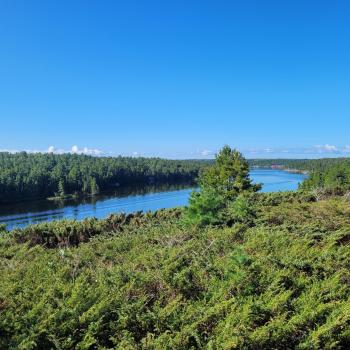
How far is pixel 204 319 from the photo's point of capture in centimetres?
577

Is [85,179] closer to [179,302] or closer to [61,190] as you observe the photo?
[61,190]

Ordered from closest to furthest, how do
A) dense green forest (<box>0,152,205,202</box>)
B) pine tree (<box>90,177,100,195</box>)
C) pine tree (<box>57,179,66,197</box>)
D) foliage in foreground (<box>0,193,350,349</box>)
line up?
foliage in foreground (<box>0,193,350,349</box>) < dense green forest (<box>0,152,205,202</box>) < pine tree (<box>57,179,66,197</box>) < pine tree (<box>90,177,100,195</box>)

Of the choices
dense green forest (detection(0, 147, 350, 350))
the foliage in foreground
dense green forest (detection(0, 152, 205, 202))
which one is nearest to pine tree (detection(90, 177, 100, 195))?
dense green forest (detection(0, 152, 205, 202))

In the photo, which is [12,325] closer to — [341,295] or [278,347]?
[278,347]

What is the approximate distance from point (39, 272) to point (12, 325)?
6.85 feet

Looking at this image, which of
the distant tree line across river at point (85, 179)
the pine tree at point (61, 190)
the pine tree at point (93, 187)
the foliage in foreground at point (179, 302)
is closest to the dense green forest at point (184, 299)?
the foliage in foreground at point (179, 302)

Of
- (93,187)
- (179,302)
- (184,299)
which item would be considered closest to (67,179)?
(93,187)

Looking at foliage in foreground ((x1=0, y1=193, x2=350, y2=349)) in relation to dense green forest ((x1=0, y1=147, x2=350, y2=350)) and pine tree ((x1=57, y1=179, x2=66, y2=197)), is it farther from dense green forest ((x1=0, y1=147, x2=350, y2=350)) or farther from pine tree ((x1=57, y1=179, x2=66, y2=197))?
pine tree ((x1=57, y1=179, x2=66, y2=197))

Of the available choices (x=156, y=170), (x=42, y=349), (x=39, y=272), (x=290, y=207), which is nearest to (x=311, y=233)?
(x=290, y=207)

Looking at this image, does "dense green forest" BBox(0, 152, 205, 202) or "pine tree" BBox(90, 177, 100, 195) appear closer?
"dense green forest" BBox(0, 152, 205, 202)

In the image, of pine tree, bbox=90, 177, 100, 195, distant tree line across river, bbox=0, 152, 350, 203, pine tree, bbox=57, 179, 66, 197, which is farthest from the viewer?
pine tree, bbox=90, 177, 100, 195

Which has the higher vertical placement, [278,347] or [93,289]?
[93,289]

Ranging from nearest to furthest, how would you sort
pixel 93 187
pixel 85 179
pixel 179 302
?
pixel 179 302, pixel 93 187, pixel 85 179

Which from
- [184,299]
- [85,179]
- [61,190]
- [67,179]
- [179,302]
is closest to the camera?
[179,302]
